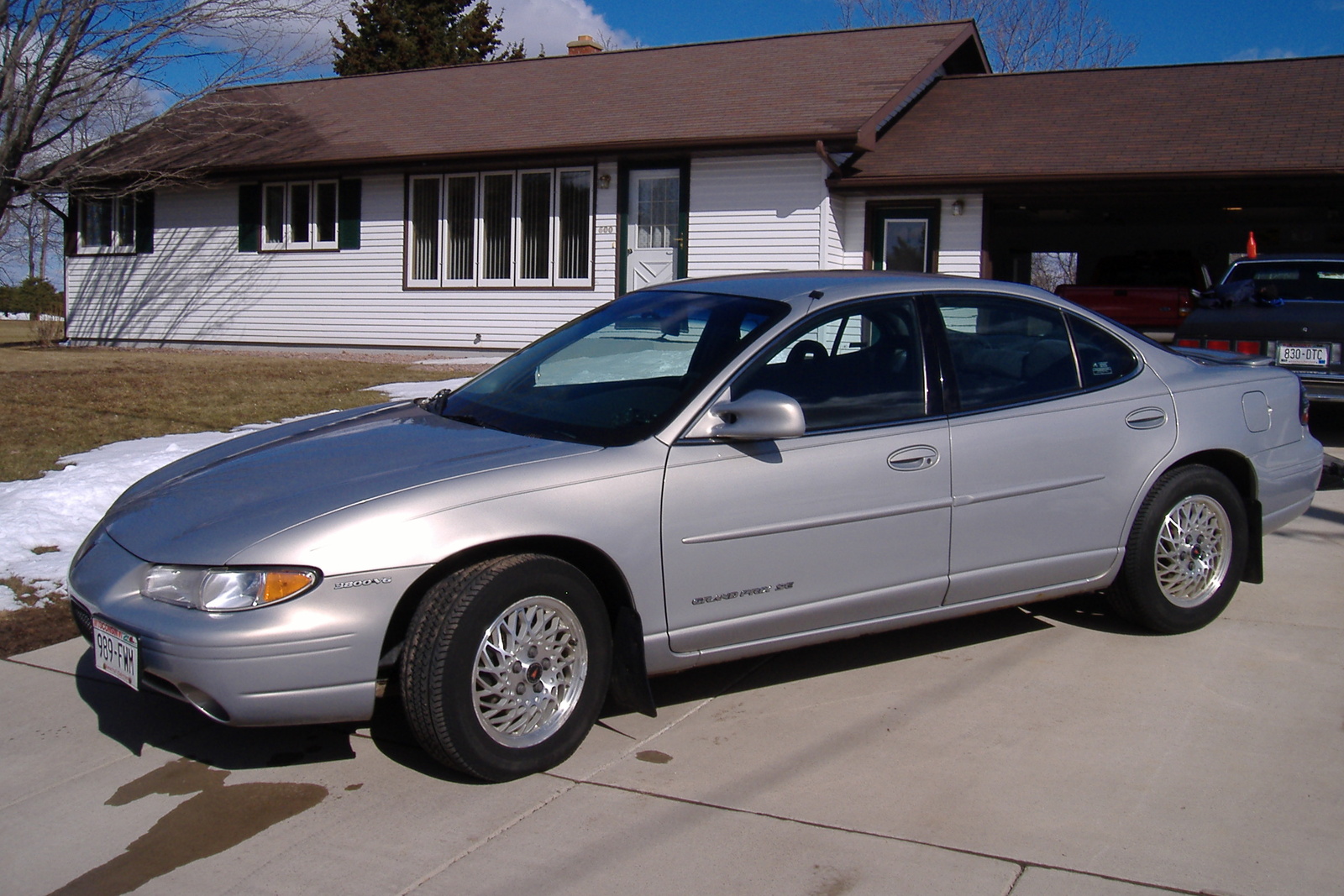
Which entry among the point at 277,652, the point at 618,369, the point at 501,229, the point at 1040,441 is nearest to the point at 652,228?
the point at 501,229

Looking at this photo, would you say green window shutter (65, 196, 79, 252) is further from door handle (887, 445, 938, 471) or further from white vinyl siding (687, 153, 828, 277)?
door handle (887, 445, 938, 471)

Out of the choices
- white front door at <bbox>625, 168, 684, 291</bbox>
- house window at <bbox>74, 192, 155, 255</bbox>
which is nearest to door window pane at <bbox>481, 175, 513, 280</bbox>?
white front door at <bbox>625, 168, 684, 291</bbox>

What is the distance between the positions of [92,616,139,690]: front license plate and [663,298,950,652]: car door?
62.4 inches

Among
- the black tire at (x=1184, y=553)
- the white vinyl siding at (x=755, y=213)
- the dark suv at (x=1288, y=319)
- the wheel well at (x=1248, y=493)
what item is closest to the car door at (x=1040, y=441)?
the black tire at (x=1184, y=553)

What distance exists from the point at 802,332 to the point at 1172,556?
1989 millimetres

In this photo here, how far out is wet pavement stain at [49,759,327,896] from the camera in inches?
122

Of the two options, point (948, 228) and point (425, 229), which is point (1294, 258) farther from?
point (425, 229)

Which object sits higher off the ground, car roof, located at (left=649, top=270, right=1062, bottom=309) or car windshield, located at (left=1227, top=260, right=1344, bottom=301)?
car windshield, located at (left=1227, top=260, right=1344, bottom=301)

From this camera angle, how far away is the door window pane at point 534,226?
58.9 ft

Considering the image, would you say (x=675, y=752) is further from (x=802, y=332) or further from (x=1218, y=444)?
(x=1218, y=444)

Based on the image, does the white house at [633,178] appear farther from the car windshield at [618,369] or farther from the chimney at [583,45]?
the car windshield at [618,369]

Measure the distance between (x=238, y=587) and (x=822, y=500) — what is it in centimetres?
189

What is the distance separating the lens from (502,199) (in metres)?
18.2

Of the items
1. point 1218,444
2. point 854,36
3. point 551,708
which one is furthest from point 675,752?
point 854,36
